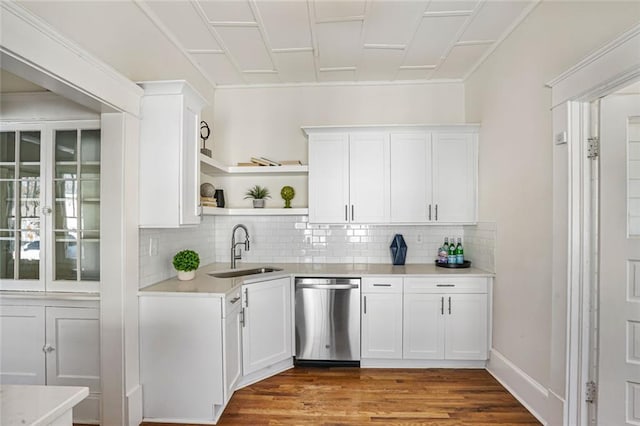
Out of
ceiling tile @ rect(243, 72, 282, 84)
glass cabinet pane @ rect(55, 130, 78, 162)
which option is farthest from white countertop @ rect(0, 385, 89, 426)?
ceiling tile @ rect(243, 72, 282, 84)

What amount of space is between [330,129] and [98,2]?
2.12m

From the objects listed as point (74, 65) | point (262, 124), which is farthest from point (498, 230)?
point (74, 65)

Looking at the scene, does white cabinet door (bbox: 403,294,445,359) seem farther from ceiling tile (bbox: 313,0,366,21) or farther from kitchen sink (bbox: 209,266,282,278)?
ceiling tile (bbox: 313,0,366,21)

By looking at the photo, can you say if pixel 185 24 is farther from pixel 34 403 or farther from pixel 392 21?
pixel 34 403

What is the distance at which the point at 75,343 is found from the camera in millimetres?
2328

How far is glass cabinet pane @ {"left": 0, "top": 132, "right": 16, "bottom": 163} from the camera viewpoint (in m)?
2.48

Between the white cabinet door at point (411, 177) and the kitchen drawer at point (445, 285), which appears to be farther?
the white cabinet door at point (411, 177)

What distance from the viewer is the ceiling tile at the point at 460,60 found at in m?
3.17

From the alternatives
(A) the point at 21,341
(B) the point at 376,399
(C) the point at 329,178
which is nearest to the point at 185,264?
(A) the point at 21,341

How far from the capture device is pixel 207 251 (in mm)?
3730

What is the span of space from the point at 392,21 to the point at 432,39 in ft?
1.64

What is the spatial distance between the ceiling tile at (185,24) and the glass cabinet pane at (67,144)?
1116 millimetres

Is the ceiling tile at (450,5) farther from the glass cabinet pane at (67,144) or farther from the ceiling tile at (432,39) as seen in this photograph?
the glass cabinet pane at (67,144)

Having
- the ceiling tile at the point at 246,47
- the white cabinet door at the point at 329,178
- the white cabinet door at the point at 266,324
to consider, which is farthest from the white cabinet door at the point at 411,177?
the ceiling tile at the point at 246,47
